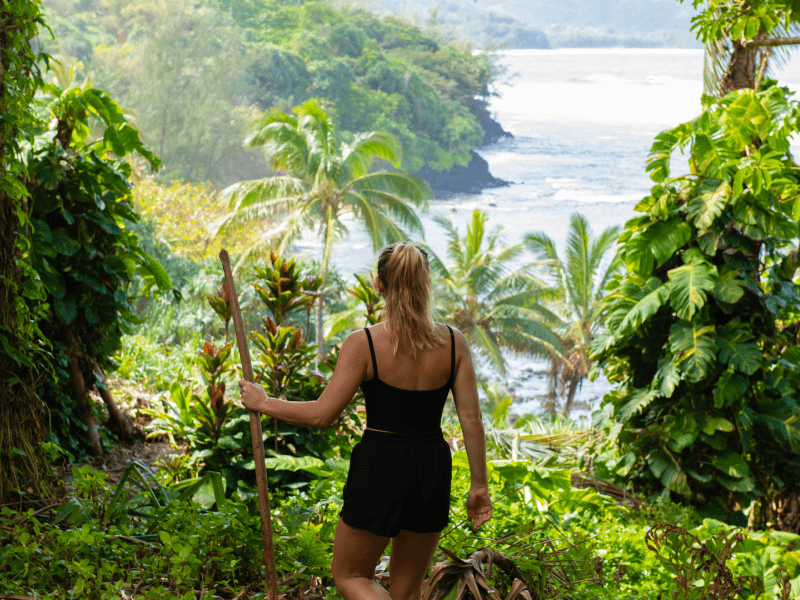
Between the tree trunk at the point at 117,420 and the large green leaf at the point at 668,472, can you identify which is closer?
the large green leaf at the point at 668,472

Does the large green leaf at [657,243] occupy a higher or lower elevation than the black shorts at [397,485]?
higher

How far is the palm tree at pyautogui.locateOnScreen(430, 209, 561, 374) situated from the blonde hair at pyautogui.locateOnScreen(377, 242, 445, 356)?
19319mm

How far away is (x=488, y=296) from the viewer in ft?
72.9

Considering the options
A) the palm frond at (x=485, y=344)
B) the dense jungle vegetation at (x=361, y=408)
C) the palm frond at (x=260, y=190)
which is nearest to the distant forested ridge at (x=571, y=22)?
the palm frond at (x=260, y=190)

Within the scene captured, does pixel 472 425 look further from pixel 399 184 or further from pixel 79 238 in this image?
pixel 399 184

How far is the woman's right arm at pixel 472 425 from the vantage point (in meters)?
2.04

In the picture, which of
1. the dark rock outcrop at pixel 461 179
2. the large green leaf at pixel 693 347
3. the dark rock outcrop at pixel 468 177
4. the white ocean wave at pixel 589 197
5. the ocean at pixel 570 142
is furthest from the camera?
the white ocean wave at pixel 589 197

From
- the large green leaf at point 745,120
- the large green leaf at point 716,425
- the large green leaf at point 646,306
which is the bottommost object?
the large green leaf at point 716,425

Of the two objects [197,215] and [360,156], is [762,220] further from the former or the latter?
[197,215]

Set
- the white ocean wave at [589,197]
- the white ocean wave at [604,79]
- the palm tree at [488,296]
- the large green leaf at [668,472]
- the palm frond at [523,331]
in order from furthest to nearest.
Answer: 1. the white ocean wave at [604,79]
2. the white ocean wave at [589,197]
3. the palm frond at [523,331]
4. the palm tree at [488,296]
5. the large green leaf at [668,472]

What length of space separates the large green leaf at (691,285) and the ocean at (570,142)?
34.2 metres

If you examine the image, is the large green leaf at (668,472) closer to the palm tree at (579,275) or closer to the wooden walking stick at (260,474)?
the wooden walking stick at (260,474)

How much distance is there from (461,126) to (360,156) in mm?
27255

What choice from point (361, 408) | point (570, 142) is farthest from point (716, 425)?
Result: point (570, 142)
